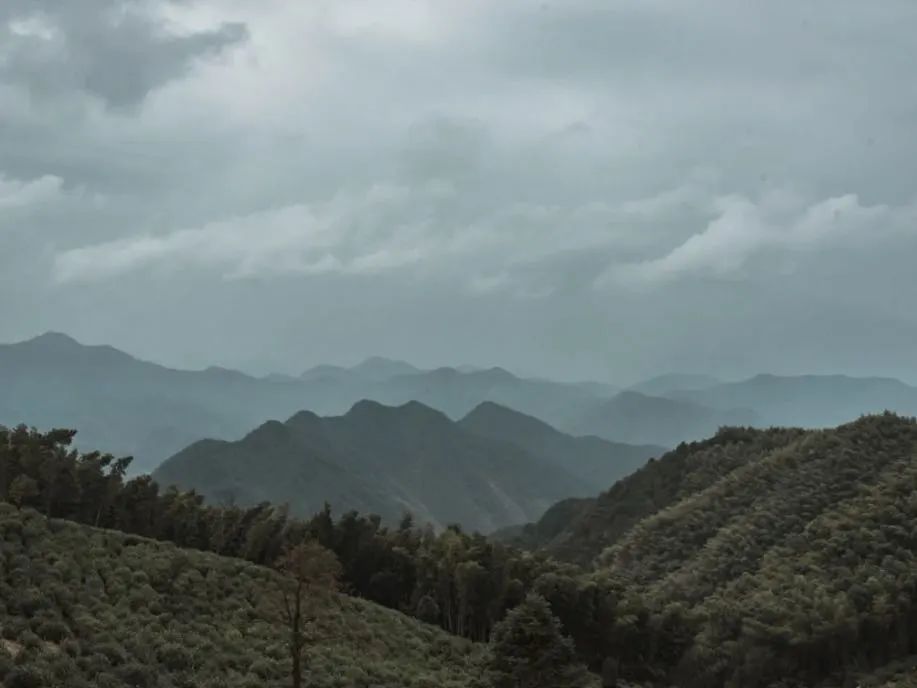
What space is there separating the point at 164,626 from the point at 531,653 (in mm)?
16795

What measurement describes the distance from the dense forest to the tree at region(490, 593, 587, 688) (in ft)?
0.57

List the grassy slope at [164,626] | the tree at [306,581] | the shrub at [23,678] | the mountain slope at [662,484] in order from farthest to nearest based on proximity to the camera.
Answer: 1. the mountain slope at [662,484]
2. the tree at [306,581]
3. the grassy slope at [164,626]
4. the shrub at [23,678]

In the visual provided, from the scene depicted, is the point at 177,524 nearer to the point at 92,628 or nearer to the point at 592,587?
the point at 592,587

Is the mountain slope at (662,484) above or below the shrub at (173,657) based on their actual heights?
above

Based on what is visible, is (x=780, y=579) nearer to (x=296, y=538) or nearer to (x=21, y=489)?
(x=296, y=538)

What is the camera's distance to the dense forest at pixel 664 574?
209ft

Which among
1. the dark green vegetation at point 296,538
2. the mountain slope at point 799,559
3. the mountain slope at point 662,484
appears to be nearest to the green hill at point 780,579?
the mountain slope at point 799,559

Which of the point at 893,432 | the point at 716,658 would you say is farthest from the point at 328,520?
the point at 893,432

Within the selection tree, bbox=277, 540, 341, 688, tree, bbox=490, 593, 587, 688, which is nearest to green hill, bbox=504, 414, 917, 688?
tree, bbox=490, 593, 587, 688

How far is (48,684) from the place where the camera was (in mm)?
25453

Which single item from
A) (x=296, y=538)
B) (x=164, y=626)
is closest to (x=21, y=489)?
(x=296, y=538)

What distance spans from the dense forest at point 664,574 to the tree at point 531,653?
0.17m

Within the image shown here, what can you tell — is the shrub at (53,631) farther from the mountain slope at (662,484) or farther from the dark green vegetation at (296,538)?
the mountain slope at (662,484)

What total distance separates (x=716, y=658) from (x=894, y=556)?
19.3 m
